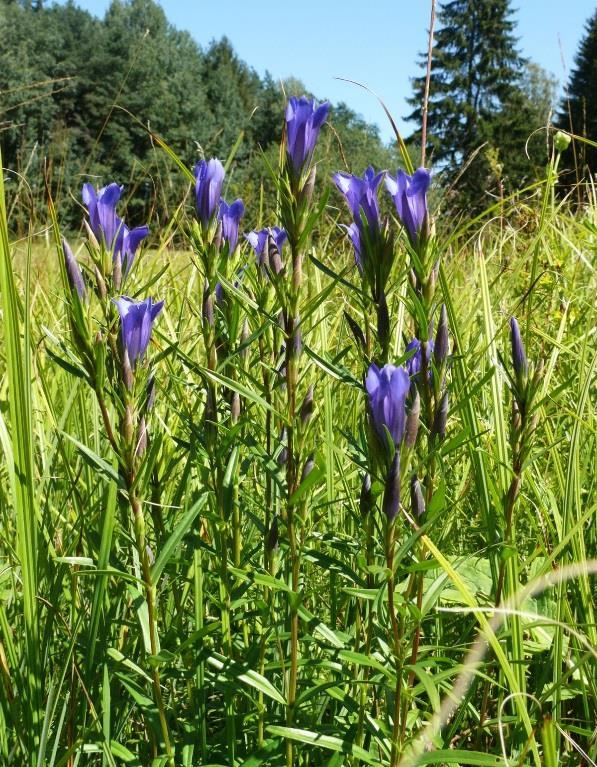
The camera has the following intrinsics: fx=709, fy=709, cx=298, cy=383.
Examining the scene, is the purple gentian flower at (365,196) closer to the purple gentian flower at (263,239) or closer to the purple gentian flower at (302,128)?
the purple gentian flower at (302,128)

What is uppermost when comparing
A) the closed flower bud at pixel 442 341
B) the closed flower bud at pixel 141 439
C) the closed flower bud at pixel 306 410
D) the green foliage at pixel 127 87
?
the green foliage at pixel 127 87

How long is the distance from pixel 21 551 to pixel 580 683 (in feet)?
3.22

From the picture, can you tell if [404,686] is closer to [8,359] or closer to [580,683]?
[580,683]

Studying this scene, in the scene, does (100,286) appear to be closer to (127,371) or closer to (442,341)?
(127,371)

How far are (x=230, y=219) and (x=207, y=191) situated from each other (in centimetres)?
8

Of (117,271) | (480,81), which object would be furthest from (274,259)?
(480,81)

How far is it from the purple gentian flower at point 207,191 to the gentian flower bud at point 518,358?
46cm

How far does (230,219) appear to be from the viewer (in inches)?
44.4

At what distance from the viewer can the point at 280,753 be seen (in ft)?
3.38

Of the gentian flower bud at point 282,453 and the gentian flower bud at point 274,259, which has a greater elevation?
the gentian flower bud at point 274,259

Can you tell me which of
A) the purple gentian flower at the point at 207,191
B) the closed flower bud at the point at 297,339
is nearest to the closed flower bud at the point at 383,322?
the closed flower bud at the point at 297,339

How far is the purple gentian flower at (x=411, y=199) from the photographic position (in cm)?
91

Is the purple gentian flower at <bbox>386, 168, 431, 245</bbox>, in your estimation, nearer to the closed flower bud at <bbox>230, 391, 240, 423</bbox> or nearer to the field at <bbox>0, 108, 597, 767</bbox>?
the field at <bbox>0, 108, 597, 767</bbox>

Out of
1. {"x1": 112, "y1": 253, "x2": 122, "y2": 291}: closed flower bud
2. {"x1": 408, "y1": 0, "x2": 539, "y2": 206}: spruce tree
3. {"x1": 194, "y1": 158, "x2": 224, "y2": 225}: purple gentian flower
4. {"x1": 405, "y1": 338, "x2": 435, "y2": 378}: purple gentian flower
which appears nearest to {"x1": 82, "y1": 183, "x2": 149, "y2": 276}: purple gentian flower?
{"x1": 112, "y1": 253, "x2": 122, "y2": 291}: closed flower bud
